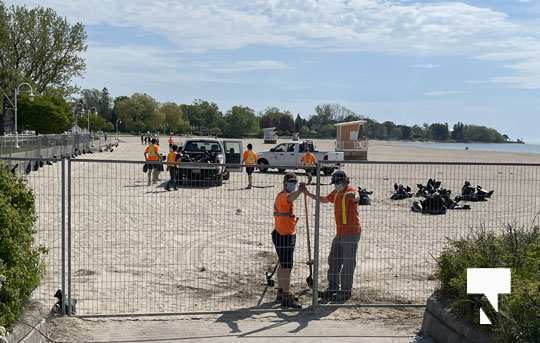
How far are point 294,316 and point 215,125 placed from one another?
17877cm

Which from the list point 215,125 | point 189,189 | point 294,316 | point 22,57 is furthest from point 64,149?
point 215,125

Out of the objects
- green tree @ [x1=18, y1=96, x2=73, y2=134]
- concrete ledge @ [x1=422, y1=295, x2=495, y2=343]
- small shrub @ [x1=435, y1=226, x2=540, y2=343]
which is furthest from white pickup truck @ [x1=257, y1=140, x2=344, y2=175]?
green tree @ [x1=18, y1=96, x2=73, y2=134]

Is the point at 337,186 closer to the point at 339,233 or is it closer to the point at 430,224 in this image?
the point at 339,233

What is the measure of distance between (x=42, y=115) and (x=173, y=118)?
11655cm

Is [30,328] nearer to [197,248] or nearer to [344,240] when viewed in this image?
[344,240]

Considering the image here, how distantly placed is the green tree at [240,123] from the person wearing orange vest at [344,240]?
169 m

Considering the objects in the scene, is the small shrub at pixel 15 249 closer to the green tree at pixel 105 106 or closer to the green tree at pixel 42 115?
the green tree at pixel 42 115

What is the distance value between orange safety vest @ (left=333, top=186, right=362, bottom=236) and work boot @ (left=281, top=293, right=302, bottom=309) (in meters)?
1.14

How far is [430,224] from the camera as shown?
16.2 meters

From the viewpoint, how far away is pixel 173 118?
179 metres

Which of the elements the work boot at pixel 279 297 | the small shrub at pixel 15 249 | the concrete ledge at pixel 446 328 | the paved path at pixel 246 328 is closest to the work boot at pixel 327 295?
the work boot at pixel 279 297

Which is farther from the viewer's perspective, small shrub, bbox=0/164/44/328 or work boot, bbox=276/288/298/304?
work boot, bbox=276/288/298/304

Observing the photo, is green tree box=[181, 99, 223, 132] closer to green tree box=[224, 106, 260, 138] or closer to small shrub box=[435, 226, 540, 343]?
green tree box=[224, 106, 260, 138]

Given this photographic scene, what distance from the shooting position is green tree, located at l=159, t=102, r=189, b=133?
582 ft
